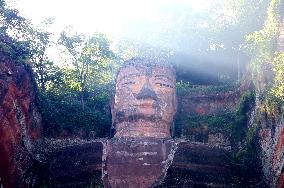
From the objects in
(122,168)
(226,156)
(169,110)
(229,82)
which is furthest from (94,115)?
(229,82)

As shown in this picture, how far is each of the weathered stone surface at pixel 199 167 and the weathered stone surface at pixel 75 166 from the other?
9.84 ft

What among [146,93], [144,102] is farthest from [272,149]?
[146,93]

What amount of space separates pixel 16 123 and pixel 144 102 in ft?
21.0

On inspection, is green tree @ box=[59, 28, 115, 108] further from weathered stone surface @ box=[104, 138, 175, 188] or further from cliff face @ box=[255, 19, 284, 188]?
cliff face @ box=[255, 19, 284, 188]

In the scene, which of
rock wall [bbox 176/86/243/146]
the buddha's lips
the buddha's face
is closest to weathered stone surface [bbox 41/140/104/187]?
the buddha's face

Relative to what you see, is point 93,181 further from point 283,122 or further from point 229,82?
point 229,82

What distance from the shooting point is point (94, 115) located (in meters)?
22.8

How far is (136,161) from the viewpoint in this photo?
55.0ft

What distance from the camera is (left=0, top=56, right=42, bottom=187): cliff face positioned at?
1558 centimetres

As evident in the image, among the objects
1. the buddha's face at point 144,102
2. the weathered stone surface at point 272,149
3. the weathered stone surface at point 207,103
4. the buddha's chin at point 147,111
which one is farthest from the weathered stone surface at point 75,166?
the weathered stone surface at point 207,103

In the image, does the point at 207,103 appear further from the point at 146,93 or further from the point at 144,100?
the point at 144,100

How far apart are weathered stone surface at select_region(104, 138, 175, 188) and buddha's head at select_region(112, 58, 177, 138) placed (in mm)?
2050

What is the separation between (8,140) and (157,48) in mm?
17905

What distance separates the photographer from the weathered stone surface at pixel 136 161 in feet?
53.1
